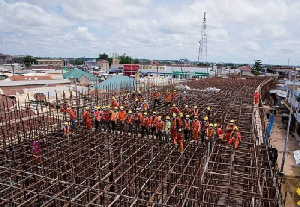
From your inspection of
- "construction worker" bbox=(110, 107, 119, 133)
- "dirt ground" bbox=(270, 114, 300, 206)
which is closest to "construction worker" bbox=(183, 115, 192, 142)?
"construction worker" bbox=(110, 107, 119, 133)

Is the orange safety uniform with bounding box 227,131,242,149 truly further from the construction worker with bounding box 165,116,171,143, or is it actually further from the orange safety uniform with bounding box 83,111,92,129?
the orange safety uniform with bounding box 83,111,92,129

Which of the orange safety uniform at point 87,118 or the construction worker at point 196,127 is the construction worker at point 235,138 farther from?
the orange safety uniform at point 87,118

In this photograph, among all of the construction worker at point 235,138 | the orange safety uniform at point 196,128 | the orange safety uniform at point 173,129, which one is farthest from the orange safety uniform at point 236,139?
the orange safety uniform at point 173,129

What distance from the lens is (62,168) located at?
10.3 m

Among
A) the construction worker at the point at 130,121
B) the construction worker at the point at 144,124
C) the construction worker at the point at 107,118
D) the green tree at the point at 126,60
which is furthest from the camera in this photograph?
the green tree at the point at 126,60

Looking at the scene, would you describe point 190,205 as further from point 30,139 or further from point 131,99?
point 131,99

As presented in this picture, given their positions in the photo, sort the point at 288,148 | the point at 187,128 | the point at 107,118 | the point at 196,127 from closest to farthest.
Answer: the point at 196,127 < the point at 187,128 < the point at 107,118 < the point at 288,148

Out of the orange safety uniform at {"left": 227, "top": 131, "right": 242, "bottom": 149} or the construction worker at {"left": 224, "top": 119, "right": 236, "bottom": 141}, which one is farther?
the construction worker at {"left": 224, "top": 119, "right": 236, "bottom": 141}

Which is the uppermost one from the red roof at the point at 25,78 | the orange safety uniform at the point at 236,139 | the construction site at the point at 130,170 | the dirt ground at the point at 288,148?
the red roof at the point at 25,78

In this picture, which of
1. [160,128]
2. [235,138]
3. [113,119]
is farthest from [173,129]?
[113,119]

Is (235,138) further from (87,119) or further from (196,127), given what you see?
(87,119)

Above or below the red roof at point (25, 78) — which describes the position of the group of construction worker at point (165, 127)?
below

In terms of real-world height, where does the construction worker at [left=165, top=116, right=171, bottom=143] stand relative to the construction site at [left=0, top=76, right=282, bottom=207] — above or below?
above

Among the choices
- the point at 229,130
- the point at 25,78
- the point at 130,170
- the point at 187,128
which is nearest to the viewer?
the point at 130,170
